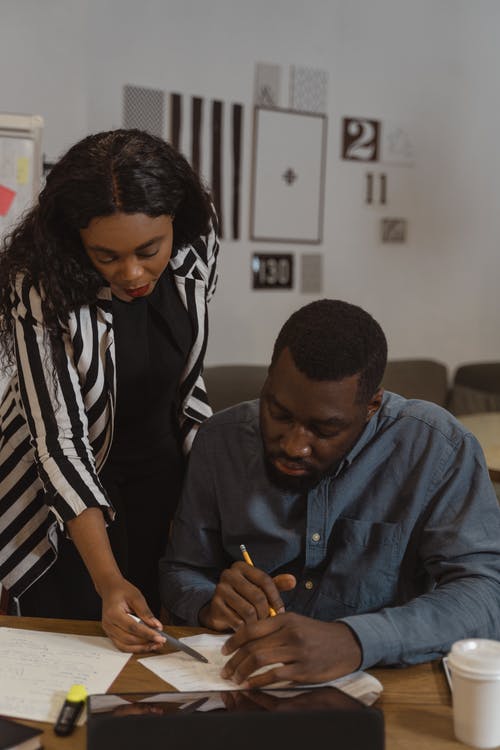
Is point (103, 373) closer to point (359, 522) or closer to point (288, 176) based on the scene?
point (359, 522)

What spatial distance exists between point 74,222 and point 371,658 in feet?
2.78

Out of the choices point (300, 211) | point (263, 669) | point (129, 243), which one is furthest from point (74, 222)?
point (300, 211)

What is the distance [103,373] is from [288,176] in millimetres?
2996

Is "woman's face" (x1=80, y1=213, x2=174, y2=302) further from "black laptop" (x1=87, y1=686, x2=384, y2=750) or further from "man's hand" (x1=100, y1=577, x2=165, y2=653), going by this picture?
"black laptop" (x1=87, y1=686, x2=384, y2=750)

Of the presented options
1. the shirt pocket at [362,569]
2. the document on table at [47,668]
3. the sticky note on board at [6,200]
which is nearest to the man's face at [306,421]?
the shirt pocket at [362,569]

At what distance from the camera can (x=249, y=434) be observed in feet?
5.49

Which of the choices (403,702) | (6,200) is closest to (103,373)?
(403,702)

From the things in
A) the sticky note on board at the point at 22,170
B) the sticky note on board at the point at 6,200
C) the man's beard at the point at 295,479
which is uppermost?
the sticky note on board at the point at 22,170

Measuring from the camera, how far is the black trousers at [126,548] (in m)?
1.89

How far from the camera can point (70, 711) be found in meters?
1.22

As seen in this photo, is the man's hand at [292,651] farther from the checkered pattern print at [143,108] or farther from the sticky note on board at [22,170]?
the checkered pattern print at [143,108]

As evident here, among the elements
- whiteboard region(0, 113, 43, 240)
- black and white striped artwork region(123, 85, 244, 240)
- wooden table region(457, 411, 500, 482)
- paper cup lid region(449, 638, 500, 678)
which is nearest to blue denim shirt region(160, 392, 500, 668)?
paper cup lid region(449, 638, 500, 678)

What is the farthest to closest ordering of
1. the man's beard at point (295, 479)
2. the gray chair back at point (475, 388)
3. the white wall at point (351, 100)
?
the gray chair back at point (475, 388), the white wall at point (351, 100), the man's beard at point (295, 479)

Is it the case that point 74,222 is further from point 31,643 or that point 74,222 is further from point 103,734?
point 103,734
